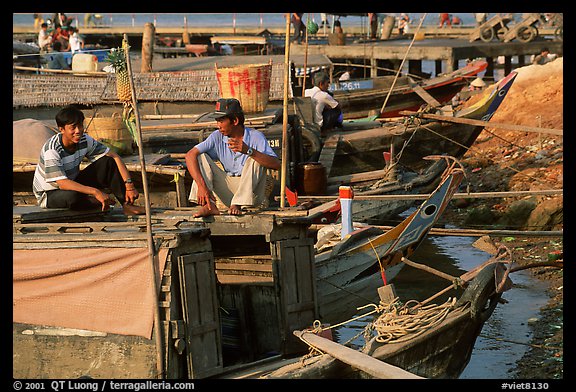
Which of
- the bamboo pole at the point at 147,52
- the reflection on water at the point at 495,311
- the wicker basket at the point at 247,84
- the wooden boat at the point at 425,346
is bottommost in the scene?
the reflection on water at the point at 495,311

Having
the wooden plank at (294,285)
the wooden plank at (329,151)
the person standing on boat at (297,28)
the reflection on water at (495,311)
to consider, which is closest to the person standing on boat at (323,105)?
the wooden plank at (329,151)

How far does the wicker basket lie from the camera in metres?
12.7

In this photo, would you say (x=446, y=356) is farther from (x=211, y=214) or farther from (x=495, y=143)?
(x=495, y=143)

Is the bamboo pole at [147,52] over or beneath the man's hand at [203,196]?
over

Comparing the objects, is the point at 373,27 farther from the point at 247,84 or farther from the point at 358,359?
the point at 358,359

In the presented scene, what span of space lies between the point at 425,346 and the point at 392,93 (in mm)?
12872

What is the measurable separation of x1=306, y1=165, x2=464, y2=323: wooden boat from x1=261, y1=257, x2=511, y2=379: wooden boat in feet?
6.00

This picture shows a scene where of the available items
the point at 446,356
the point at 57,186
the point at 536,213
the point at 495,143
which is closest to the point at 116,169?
the point at 57,186

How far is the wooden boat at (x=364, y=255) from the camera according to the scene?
9859 mm

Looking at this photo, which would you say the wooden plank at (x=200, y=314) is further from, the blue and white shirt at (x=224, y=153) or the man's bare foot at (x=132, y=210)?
the blue and white shirt at (x=224, y=153)

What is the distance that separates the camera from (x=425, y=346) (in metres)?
7.59

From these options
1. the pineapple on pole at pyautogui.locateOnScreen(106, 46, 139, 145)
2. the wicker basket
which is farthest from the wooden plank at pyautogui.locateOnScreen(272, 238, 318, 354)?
the wicker basket

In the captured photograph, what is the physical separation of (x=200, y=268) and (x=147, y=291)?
0.40 m

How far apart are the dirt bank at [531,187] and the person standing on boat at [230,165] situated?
267 centimetres
